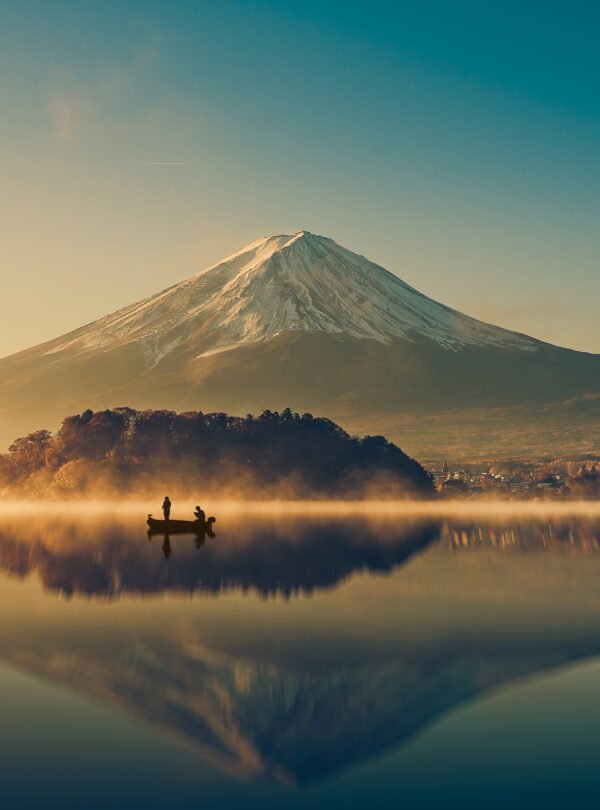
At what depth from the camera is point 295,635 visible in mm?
27281

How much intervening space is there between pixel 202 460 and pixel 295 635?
81.3 metres

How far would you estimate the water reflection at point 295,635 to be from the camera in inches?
741

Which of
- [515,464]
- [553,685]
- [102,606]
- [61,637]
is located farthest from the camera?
[515,464]

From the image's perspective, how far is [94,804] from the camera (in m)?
14.2

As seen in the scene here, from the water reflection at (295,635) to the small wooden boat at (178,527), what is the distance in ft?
14.9

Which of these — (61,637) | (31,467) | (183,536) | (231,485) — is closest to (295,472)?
(231,485)

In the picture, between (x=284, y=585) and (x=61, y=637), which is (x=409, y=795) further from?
(x=284, y=585)

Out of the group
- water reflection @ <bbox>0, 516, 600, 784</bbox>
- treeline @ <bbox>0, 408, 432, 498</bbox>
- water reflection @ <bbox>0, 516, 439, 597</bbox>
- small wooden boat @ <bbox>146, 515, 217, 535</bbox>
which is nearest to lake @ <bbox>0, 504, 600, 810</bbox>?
water reflection @ <bbox>0, 516, 600, 784</bbox>

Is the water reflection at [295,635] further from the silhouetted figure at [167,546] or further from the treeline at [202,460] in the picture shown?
the treeline at [202,460]

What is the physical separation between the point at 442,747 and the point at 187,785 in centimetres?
498

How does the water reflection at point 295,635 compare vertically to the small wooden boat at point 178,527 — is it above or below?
below

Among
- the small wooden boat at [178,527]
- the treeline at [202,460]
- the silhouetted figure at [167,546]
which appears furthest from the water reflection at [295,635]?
the treeline at [202,460]

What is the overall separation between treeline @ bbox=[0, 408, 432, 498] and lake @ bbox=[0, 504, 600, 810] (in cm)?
5909

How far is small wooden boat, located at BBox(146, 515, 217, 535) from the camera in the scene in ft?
188
